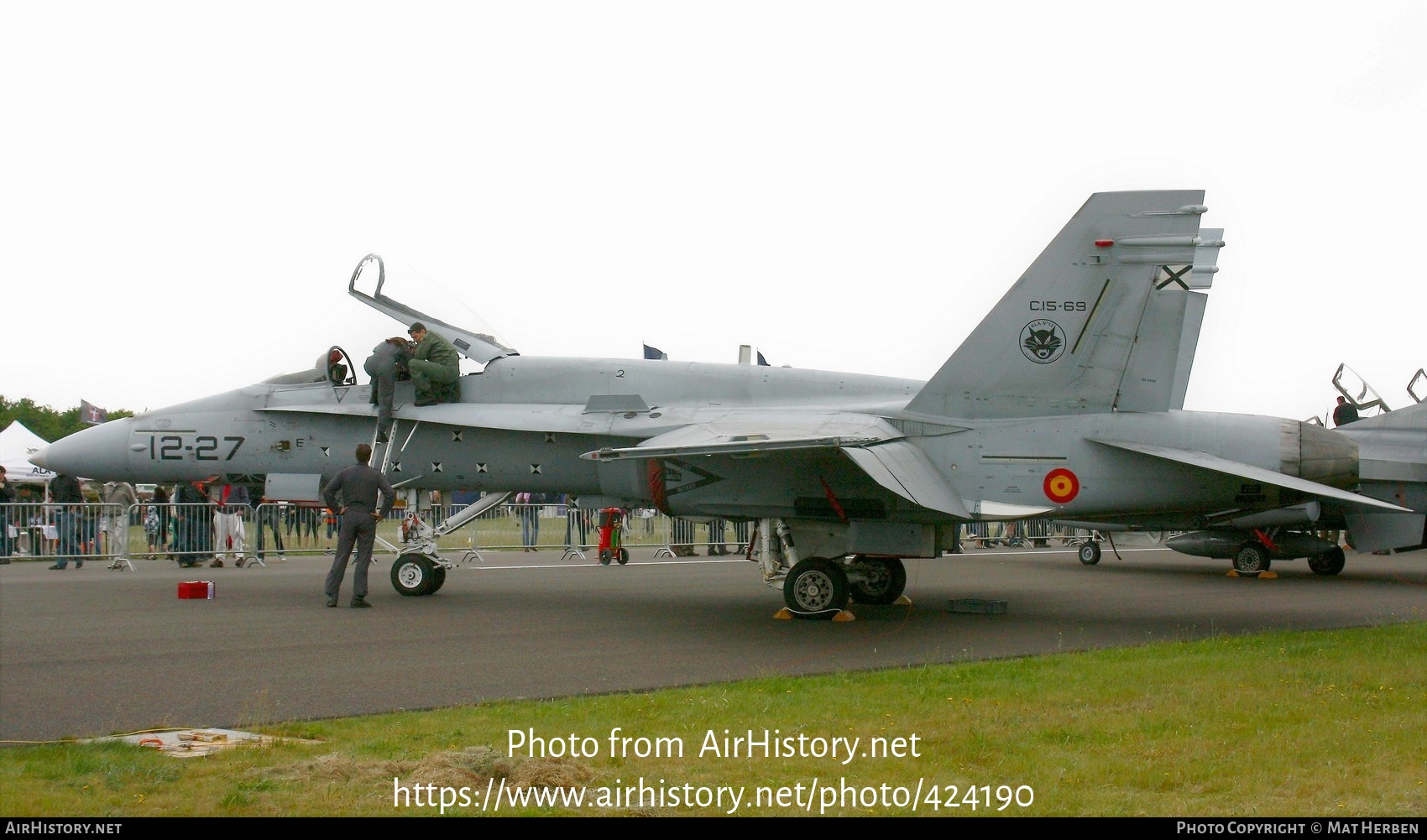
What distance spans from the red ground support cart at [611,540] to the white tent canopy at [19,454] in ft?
58.6

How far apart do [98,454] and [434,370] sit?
4.70m

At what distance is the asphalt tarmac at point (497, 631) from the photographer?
6.72m

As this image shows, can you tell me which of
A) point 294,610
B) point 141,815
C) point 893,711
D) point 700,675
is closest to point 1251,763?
point 893,711

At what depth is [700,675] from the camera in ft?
24.8

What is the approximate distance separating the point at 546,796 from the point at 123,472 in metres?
11.8

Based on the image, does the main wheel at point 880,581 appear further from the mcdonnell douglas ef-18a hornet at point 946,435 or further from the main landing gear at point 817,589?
the main landing gear at point 817,589

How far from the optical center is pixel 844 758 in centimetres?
504

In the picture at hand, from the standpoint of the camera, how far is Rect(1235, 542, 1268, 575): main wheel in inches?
728

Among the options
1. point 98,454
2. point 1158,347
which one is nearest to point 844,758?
point 1158,347

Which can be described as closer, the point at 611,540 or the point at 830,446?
the point at 830,446

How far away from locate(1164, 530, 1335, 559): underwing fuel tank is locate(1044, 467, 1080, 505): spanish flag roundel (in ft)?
32.2

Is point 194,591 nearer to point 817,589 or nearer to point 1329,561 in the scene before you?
point 817,589

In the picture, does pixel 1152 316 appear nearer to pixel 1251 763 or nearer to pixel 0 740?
pixel 1251 763

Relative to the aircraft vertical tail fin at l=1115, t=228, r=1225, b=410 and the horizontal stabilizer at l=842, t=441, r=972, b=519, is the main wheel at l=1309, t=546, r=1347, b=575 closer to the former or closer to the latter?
the aircraft vertical tail fin at l=1115, t=228, r=1225, b=410
